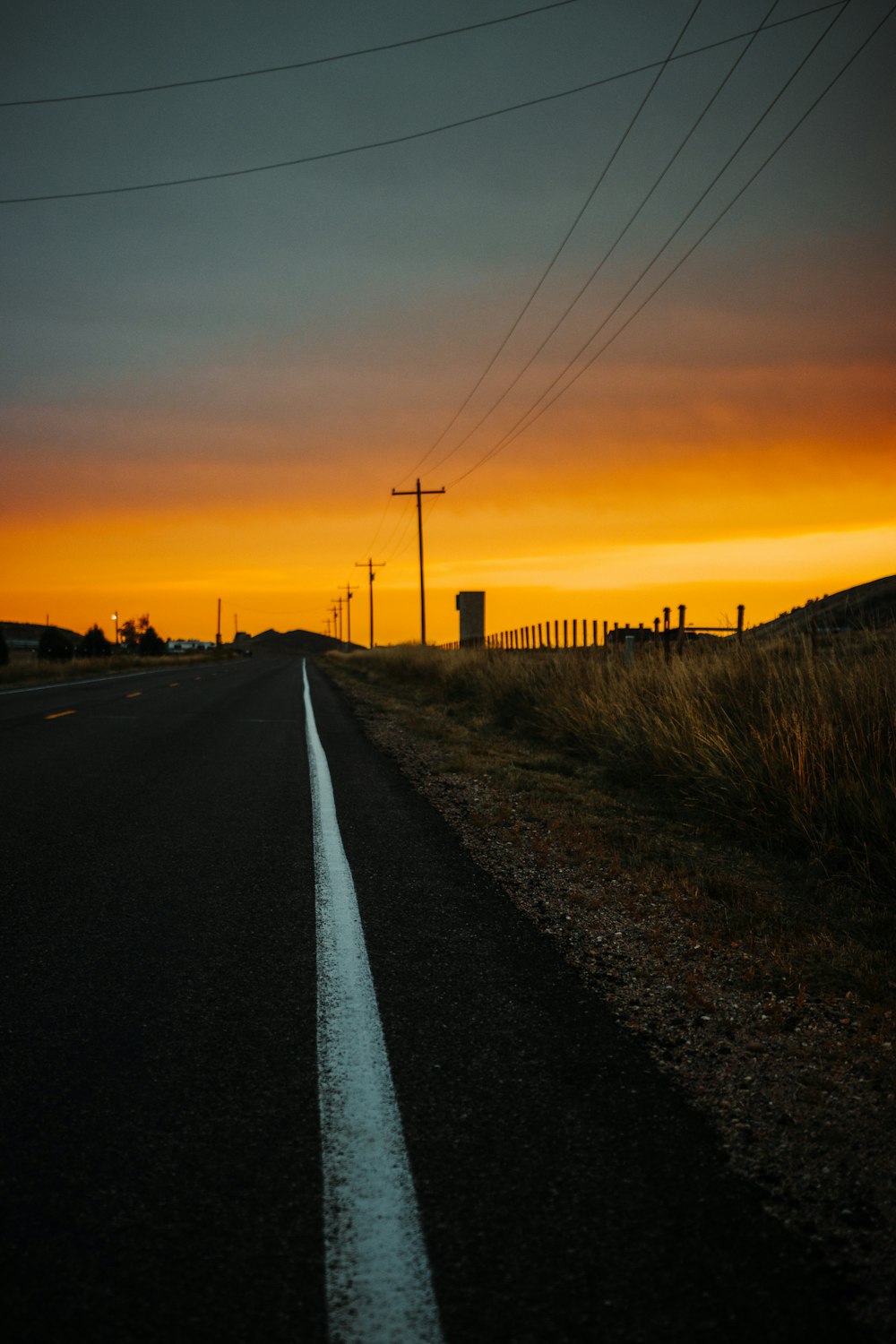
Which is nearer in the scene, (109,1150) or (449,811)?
(109,1150)

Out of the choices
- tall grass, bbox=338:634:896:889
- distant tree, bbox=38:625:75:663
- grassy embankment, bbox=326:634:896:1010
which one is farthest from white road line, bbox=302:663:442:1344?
distant tree, bbox=38:625:75:663

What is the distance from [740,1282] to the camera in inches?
72.9

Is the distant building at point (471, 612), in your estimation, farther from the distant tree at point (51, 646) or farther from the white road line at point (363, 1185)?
the white road line at point (363, 1185)

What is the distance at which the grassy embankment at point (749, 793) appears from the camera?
432 centimetres

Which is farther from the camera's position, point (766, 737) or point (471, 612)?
point (471, 612)

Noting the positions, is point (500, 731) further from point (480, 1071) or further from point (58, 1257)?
point (58, 1257)

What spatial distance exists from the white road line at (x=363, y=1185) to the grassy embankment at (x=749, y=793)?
1797mm

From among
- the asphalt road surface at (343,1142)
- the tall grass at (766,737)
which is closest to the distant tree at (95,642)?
the tall grass at (766,737)

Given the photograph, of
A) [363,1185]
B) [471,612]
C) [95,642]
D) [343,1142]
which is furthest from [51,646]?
[363,1185]

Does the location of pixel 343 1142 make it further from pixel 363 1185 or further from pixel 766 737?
pixel 766 737

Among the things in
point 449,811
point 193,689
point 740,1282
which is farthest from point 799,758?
point 193,689

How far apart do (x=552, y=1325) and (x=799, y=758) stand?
17.4 feet

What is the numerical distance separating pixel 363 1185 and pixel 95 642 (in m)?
96.7

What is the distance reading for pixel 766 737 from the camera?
7094 mm
